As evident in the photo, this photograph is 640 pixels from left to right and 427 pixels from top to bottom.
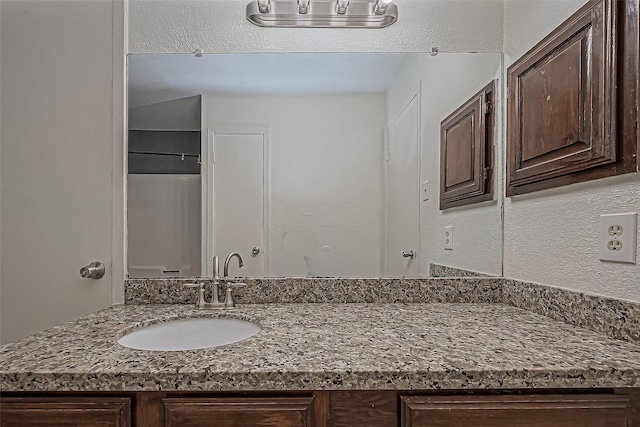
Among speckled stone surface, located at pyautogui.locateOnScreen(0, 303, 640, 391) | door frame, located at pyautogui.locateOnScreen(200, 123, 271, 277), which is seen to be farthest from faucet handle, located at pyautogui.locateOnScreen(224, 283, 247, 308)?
speckled stone surface, located at pyautogui.locateOnScreen(0, 303, 640, 391)

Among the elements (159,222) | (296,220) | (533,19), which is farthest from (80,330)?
(533,19)

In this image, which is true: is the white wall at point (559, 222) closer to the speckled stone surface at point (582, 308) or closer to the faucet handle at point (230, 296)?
the speckled stone surface at point (582, 308)

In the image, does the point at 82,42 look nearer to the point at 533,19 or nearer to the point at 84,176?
the point at 84,176

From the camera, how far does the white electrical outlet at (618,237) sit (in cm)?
84

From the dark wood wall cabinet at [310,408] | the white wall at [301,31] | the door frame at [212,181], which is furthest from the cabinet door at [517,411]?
the white wall at [301,31]

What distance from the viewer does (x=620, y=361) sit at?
750 millimetres

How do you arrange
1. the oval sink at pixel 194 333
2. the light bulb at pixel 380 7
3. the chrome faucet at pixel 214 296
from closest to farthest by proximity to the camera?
the oval sink at pixel 194 333
the chrome faucet at pixel 214 296
the light bulb at pixel 380 7

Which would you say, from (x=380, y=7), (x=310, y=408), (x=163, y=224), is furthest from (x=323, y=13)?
(x=310, y=408)

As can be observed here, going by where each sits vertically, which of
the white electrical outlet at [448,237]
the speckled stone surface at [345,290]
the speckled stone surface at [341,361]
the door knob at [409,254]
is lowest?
the speckled stone surface at [341,361]

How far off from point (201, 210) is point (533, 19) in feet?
4.18

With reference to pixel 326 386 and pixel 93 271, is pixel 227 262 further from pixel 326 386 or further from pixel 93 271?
pixel 326 386

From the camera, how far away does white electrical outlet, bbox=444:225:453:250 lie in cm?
144

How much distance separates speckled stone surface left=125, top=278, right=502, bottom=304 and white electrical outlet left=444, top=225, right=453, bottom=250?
0.12m

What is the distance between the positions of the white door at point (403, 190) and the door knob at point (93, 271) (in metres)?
1.00
